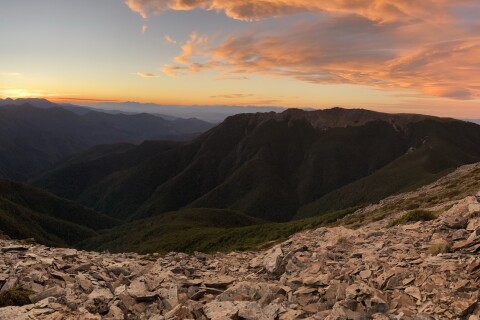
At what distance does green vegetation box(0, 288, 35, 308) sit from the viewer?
14.8 metres

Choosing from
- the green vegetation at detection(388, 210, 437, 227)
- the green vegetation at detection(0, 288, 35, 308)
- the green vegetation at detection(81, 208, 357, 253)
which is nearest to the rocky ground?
A: the green vegetation at detection(0, 288, 35, 308)

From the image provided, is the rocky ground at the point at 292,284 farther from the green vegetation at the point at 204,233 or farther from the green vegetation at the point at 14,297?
the green vegetation at the point at 204,233

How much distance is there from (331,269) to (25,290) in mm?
15006

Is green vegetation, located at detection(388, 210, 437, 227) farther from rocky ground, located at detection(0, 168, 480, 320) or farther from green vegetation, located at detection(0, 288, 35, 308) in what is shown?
green vegetation, located at detection(0, 288, 35, 308)

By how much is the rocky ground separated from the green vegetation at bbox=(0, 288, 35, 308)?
0.52 m

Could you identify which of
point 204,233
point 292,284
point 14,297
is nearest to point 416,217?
point 292,284

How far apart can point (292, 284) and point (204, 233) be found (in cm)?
8226

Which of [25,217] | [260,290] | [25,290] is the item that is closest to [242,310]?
[260,290]

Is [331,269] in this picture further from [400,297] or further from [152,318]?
[152,318]

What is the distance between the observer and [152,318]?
13.4 meters

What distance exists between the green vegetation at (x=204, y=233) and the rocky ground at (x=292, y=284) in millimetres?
31696

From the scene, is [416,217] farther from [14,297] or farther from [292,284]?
[14,297]

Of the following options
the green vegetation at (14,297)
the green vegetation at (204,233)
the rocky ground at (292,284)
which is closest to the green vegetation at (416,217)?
the rocky ground at (292,284)

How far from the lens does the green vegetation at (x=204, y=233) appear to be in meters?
65.3
